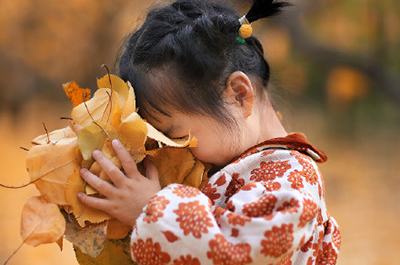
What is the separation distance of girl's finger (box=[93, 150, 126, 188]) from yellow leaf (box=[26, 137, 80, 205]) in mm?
42

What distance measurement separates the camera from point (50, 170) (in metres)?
0.71

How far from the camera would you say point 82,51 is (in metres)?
4.43

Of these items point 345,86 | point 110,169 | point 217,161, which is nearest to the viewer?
point 110,169

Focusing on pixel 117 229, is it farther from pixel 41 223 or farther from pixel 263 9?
pixel 263 9

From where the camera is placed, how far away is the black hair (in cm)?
78

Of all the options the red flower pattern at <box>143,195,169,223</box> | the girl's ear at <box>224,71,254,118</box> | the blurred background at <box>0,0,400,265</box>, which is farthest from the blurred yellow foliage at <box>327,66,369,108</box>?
the red flower pattern at <box>143,195,169,223</box>

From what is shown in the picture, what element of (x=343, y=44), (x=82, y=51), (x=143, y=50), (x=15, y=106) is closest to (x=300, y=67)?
(x=343, y=44)

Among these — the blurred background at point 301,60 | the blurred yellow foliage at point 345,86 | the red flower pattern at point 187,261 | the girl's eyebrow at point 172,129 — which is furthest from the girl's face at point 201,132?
the blurred yellow foliage at point 345,86

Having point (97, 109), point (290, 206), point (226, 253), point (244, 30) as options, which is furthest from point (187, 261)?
point (244, 30)

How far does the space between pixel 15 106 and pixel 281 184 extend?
3.84 m

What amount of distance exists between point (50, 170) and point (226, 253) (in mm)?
286

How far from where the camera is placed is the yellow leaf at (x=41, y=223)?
684 millimetres

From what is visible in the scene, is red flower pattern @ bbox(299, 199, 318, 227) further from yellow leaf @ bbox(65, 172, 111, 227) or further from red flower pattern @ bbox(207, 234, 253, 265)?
yellow leaf @ bbox(65, 172, 111, 227)

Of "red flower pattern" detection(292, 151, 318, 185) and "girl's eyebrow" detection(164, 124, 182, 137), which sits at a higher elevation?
"girl's eyebrow" detection(164, 124, 182, 137)
